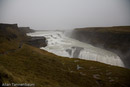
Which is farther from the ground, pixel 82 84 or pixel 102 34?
pixel 102 34

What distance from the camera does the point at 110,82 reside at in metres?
16.7

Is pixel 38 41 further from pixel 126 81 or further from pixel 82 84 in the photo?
pixel 126 81

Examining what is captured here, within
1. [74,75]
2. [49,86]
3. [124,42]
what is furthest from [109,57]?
[49,86]

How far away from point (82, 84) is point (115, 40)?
58148 mm

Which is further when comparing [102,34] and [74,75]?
[102,34]

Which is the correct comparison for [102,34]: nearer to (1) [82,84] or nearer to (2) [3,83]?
(1) [82,84]

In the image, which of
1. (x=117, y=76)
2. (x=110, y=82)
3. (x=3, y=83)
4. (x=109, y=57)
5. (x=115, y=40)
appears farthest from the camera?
(x=115, y=40)

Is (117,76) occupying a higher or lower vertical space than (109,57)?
higher

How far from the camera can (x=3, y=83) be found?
8.44 m

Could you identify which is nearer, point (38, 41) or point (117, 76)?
point (117, 76)

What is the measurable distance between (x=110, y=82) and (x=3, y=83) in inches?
704

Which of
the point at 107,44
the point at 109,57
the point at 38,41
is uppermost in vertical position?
the point at 38,41

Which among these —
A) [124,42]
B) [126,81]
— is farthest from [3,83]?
[124,42]

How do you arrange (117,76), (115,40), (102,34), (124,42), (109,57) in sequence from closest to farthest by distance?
1. (117,76)
2. (109,57)
3. (124,42)
4. (115,40)
5. (102,34)
